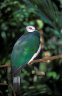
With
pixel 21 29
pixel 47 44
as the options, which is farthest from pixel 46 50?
pixel 21 29

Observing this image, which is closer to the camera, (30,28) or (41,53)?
(30,28)

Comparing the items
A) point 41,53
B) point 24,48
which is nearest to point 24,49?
point 24,48

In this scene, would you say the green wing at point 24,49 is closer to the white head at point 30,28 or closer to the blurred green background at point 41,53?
the white head at point 30,28

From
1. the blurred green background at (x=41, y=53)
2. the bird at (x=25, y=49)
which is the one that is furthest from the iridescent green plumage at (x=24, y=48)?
the blurred green background at (x=41, y=53)

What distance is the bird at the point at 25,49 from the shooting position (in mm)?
1373

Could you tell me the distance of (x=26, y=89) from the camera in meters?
3.14

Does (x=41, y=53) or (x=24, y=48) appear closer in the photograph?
(x=24, y=48)

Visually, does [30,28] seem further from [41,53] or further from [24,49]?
[41,53]

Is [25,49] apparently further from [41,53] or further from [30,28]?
[41,53]

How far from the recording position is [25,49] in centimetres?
148

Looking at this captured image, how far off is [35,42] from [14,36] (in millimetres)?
1771

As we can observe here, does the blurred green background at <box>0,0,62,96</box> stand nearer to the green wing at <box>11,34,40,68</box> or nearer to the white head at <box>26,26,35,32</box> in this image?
the green wing at <box>11,34,40,68</box>

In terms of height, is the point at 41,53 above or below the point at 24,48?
below

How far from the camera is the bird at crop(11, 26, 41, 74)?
1.37 m
